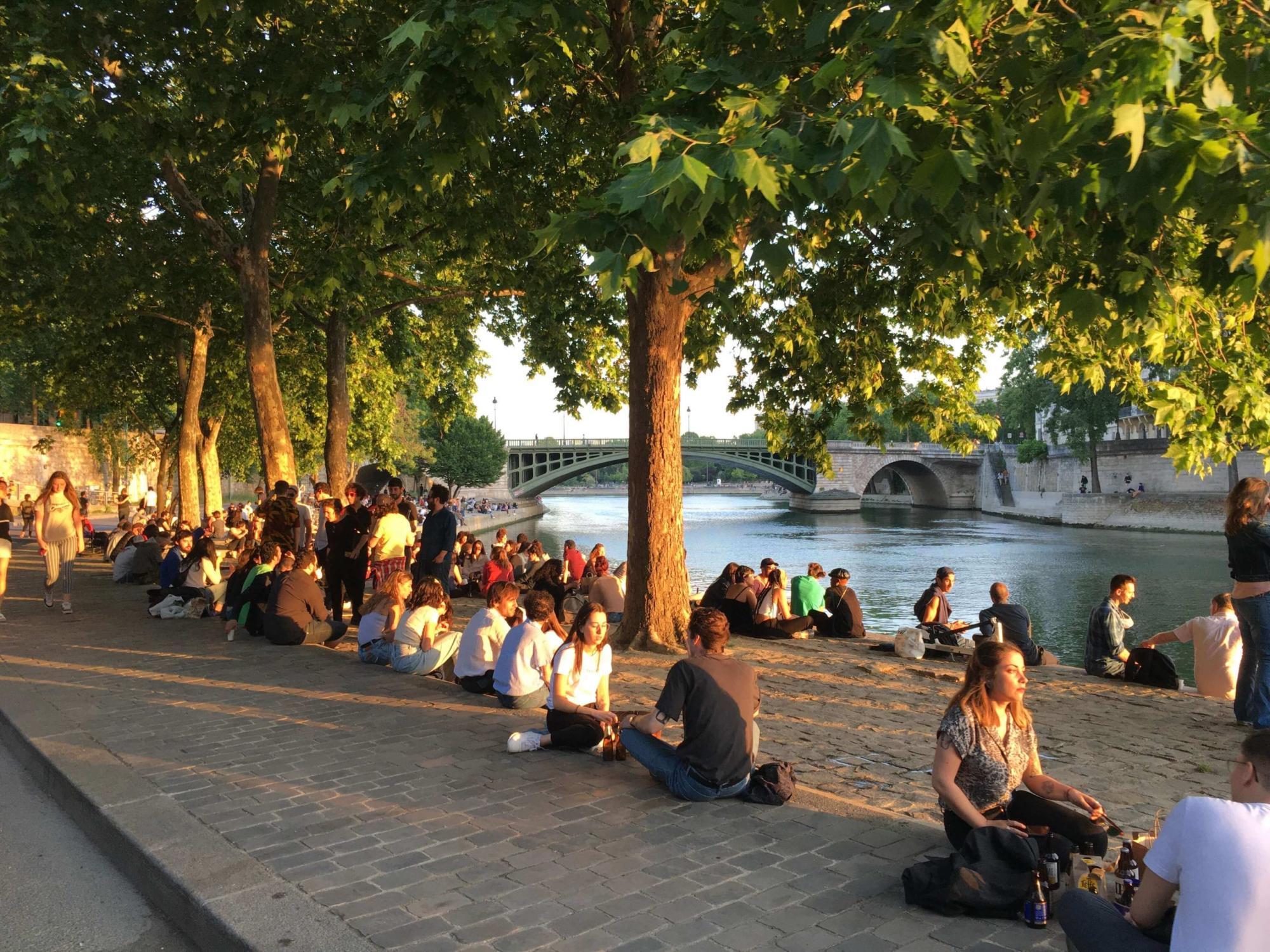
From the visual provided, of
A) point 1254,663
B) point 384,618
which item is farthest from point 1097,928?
point 384,618

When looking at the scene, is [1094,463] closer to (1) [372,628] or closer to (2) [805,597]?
(2) [805,597]

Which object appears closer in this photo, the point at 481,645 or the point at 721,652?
the point at 721,652

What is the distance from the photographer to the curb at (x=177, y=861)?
11.4 ft

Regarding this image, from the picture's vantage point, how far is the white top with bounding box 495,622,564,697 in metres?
6.81

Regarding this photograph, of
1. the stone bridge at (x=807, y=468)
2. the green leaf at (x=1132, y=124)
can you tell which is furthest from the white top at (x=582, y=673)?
the stone bridge at (x=807, y=468)

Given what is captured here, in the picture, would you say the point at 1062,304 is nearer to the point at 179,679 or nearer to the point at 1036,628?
the point at 179,679

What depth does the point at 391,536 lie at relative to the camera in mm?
10375

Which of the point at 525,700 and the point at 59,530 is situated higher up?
the point at 59,530

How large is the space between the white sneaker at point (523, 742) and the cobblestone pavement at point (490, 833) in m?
0.06

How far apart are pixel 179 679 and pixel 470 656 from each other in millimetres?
2441

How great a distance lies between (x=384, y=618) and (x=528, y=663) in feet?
7.95

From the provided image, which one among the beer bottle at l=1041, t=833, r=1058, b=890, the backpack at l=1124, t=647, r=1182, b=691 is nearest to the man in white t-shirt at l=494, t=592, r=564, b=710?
the beer bottle at l=1041, t=833, r=1058, b=890

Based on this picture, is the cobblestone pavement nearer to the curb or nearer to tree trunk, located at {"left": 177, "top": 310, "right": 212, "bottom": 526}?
the curb

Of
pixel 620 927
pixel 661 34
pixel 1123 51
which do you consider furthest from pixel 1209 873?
pixel 661 34
